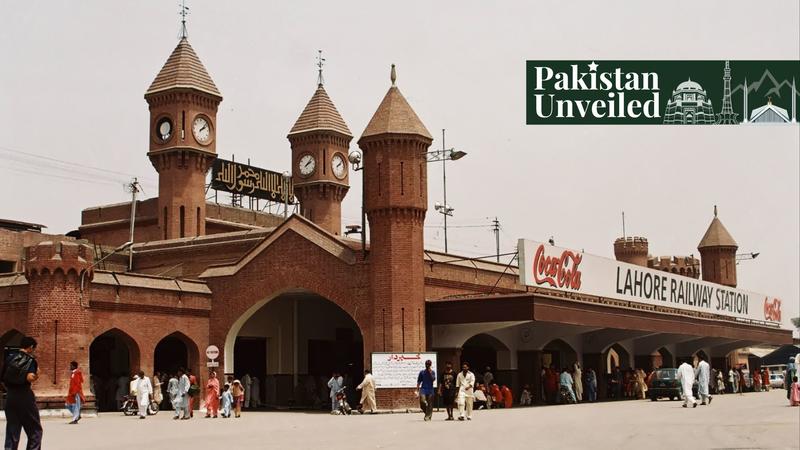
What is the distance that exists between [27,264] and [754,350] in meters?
62.8

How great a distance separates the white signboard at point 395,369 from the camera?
30.5 meters

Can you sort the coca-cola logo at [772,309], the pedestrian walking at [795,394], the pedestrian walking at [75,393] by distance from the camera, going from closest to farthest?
the pedestrian walking at [75,393]
the pedestrian walking at [795,394]
the coca-cola logo at [772,309]

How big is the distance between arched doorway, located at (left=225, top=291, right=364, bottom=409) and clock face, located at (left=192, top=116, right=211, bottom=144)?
1405cm

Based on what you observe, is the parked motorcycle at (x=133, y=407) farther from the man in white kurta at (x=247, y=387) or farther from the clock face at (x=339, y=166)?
the clock face at (x=339, y=166)

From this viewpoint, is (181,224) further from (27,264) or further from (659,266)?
(659,266)

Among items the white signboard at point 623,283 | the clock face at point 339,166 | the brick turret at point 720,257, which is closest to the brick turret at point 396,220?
the white signboard at point 623,283

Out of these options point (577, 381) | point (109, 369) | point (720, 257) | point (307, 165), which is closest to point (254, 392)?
point (109, 369)

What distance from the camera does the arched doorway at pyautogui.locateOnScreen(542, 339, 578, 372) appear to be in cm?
4109

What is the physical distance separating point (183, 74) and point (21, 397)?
128 feet

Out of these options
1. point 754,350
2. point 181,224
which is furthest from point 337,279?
point 754,350

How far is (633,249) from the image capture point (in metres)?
69.4

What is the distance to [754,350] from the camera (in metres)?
79.2

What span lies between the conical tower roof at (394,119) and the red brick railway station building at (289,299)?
6 centimetres

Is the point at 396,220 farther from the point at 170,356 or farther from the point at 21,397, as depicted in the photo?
the point at 21,397
